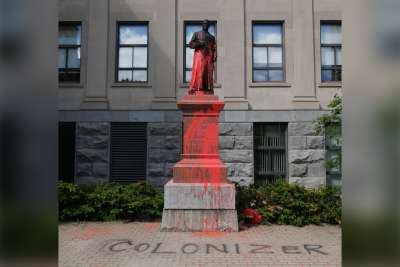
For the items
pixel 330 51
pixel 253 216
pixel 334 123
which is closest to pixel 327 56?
pixel 330 51

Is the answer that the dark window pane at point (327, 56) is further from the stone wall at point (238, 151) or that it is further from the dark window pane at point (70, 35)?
the dark window pane at point (70, 35)

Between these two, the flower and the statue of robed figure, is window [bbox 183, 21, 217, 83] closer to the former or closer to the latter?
the statue of robed figure

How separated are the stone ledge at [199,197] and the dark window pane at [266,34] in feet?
29.7

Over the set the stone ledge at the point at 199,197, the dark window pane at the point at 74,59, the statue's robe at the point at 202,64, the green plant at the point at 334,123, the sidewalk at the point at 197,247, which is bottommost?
the sidewalk at the point at 197,247

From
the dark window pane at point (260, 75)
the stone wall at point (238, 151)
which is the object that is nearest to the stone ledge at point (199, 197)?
the stone wall at point (238, 151)

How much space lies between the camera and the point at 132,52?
16531 mm

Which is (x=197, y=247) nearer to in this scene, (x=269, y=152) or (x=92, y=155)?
(x=269, y=152)

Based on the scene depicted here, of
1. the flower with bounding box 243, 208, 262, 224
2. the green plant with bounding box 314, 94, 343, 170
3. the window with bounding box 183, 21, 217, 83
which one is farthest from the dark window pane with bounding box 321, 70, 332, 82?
the flower with bounding box 243, 208, 262, 224

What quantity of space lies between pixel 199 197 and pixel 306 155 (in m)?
7.58

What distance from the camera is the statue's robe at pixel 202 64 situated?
10812 millimetres
